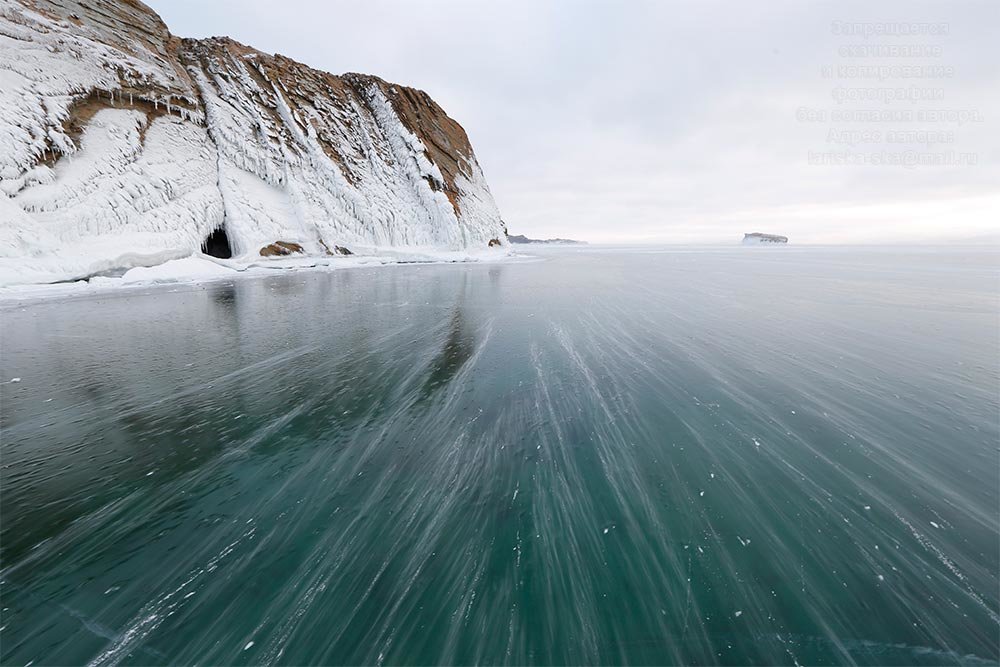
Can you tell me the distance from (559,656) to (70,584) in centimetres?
294

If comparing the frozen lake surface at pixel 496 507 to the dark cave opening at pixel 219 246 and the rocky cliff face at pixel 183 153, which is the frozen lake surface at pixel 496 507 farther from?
the dark cave opening at pixel 219 246

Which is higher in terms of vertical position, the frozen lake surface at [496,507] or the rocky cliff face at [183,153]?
the rocky cliff face at [183,153]

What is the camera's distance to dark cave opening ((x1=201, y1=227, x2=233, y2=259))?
23.7m

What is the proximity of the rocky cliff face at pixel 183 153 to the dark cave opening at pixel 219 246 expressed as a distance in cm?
130

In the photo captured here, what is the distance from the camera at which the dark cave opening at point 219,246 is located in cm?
2372

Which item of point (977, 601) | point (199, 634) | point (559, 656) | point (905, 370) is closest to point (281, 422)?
point (199, 634)

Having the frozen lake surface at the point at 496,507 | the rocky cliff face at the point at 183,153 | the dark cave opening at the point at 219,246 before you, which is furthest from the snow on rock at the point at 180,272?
the frozen lake surface at the point at 496,507

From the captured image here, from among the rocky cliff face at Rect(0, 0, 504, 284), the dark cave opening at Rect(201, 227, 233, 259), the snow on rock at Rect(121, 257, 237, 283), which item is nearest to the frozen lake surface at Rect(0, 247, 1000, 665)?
the snow on rock at Rect(121, 257, 237, 283)

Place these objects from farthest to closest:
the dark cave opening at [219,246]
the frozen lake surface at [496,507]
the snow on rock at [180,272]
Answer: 1. the dark cave opening at [219,246]
2. the snow on rock at [180,272]
3. the frozen lake surface at [496,507]

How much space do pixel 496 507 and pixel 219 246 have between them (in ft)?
96.5

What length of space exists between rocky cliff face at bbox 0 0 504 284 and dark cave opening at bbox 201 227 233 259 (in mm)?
1295

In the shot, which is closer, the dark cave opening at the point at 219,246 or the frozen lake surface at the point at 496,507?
the frozen lake surface at the point at 496,507

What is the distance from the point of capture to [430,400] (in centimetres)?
495

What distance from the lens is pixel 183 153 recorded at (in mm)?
22031
